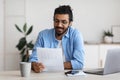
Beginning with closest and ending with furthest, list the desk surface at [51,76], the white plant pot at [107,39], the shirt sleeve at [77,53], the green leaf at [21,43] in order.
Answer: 1. the desk surface at [51,76]
2. the shirt sleeve at [77,53]
3. the green leaf at [21,43]
4. the white plant pot at [107,39]

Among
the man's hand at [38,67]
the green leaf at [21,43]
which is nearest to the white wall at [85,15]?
the green leaf at [21,43]

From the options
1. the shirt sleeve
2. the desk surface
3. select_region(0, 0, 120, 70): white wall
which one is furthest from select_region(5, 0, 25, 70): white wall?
the desk surface

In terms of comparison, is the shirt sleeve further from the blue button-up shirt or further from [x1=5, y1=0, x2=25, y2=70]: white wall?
[x1=5, y1=0, x2=25, y2=70]: white wall

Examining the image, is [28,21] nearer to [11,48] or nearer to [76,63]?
[11,48]

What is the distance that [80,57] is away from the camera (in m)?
2.62

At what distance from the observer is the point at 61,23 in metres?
2.71

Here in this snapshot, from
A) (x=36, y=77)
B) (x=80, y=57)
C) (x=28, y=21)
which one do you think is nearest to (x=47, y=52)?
(x=36, y=77)

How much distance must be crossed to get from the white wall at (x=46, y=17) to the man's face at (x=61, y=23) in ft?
10.1

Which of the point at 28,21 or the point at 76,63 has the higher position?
the point at 28,21

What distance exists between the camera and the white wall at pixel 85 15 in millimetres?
5785

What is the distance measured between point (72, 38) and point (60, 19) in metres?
0.25

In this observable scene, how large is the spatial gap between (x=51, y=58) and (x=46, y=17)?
3.63 meters

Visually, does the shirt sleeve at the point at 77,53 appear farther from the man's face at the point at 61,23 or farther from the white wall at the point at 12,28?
the white wall at the point at 12,28

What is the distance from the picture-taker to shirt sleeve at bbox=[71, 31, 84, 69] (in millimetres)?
2549
